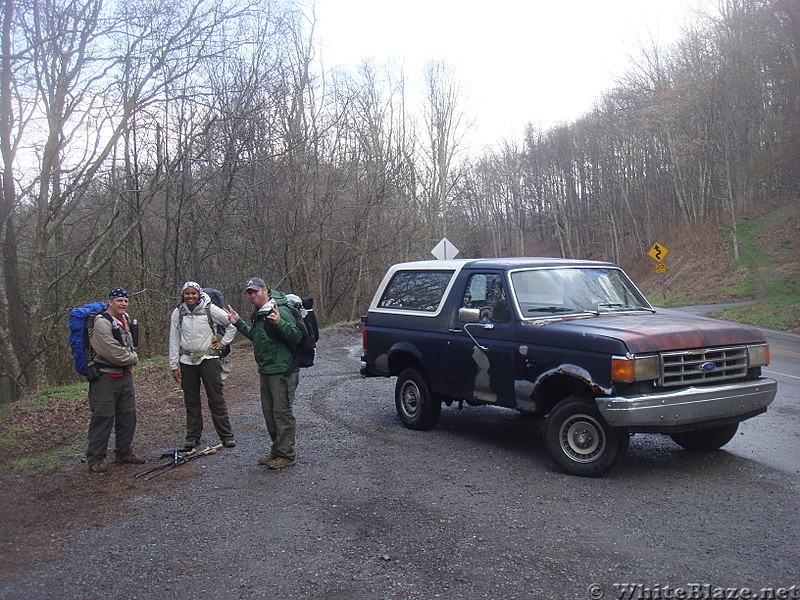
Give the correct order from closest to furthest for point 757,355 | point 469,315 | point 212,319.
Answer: point 757,355
point 469,315
point 212,319

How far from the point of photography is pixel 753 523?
16.2 ft

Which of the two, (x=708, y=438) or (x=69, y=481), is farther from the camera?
(x=708, y=438)

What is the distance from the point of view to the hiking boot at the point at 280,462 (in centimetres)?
672

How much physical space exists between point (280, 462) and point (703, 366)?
3937 mm

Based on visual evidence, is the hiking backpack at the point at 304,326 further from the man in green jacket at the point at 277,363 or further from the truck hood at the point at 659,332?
the truck hood at the point at 659,332

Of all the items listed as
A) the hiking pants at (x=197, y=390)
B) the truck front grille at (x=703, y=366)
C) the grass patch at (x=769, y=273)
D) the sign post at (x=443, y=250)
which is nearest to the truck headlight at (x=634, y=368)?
the truck front grille at (x=703, y=366)

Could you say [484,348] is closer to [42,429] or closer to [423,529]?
[423,529]

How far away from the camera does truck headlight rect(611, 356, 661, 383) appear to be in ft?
18.8

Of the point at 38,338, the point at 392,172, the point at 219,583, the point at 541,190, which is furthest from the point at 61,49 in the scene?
the point at 541,190

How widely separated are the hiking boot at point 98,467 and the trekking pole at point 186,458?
0.54 metres

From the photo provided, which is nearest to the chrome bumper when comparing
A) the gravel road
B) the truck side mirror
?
the gravel road

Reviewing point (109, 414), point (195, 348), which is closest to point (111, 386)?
point (109, 414)

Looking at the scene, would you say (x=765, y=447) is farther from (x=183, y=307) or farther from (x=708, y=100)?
(x=708, y=100)

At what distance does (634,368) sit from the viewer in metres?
5.74
